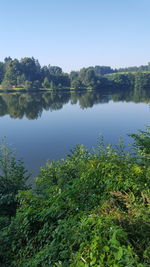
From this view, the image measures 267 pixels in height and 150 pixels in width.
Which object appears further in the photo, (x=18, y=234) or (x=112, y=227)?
(x=18, y=234)

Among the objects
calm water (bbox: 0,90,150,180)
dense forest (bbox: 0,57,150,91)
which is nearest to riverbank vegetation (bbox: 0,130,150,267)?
calm water (bbox: 0,90,150,180)

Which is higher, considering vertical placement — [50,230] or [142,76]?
[142,76]

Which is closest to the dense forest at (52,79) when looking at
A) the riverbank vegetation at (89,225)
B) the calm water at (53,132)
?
the calm water at (53,132)

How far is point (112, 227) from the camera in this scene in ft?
7.68

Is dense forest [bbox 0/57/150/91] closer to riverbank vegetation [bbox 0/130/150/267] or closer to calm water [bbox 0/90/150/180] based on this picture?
calm water [bbox 0/90/150/180]

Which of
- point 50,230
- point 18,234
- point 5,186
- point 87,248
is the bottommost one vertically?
point 5,186

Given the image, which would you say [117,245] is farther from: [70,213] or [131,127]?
[131,127]

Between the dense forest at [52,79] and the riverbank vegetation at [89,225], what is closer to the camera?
the riverbank vegetation at [89,225]

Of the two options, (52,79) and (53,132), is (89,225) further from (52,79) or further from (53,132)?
(52,79)

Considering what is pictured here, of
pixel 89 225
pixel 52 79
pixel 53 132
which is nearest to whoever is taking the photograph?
pixel 89 225

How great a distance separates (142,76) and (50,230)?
101 meters

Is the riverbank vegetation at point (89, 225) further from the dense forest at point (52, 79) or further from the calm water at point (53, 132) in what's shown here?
the dense forest at point (52, 79)

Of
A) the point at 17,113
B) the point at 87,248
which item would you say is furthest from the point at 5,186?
the point at 17,113

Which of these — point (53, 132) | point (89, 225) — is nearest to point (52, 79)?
point (53, 132)
